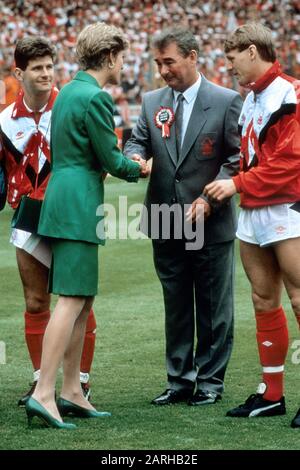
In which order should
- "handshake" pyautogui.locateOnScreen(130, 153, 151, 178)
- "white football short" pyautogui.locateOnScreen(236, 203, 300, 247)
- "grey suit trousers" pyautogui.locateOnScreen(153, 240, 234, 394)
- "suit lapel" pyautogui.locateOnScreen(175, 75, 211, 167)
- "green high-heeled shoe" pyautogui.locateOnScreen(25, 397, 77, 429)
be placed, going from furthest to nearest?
1. "grey suit trousers" pyautogui.locateOnScreen(153, 240, 234, 394)
2. "suit lapel" pyautogui.locateOnScreen(175, 75, 211, 167)
3. "handshake" pyautogui.locateOnScreen(130, 153, 151, 178)
4. "white football short" pyautogui.locateOnScreen(236, 203, 300, 247)
5. "green high-heeled shoe" pyautogui.locateOnScreen(25, 397, 77, 429)

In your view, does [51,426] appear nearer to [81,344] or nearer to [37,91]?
[81,344]

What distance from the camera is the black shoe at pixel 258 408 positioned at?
5.29 metres

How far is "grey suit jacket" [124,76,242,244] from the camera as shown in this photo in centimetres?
566

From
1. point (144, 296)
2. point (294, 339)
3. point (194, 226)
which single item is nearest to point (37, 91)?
point (194, 226)

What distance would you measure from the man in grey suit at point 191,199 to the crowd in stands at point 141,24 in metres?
15.8

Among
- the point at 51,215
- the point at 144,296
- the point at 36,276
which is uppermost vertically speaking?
the point at 51,215

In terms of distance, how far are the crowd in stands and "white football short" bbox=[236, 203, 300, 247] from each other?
1653cm

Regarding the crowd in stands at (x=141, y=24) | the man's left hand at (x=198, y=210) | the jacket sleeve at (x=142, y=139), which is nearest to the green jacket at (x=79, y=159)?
the man's left hand at (x=198, y=210)

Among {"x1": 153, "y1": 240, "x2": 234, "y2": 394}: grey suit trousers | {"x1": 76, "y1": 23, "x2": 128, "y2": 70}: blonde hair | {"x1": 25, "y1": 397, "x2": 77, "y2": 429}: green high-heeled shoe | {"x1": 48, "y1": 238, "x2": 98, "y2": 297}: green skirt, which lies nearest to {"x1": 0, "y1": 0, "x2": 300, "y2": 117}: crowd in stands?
{"x1": 153, "y1": 240, "x2": 234, "y2": 394}: grey suit trousers

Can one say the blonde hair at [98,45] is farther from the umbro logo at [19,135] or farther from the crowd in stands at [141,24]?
the crowd in stands at [141,24]

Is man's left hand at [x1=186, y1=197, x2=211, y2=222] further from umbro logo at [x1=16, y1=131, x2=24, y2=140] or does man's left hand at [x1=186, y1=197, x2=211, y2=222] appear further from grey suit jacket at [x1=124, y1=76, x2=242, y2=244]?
umbro logo at [x1=16, y1=131, x2=24, y2=140]

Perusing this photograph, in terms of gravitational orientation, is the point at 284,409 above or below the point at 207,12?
below

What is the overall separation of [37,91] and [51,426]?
1.71 meters

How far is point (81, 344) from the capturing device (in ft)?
17.1
